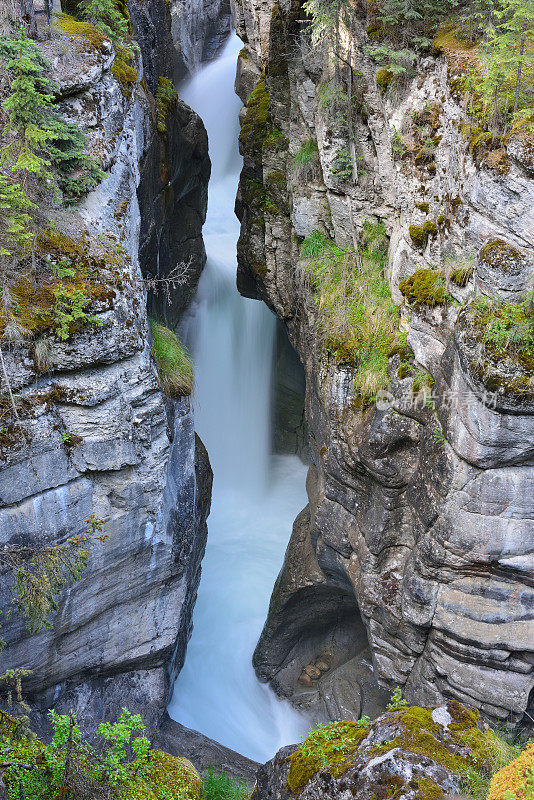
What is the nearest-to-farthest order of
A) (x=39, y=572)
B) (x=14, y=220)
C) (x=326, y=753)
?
(x=326, y=753)
(x=14, y=220)
(x=39, y=572)

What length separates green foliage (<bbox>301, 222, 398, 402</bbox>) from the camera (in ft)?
31.8

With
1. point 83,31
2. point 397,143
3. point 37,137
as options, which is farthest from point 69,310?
point 397,143

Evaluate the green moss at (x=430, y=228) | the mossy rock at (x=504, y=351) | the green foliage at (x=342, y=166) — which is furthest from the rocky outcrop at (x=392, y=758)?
the green foliage at (x=342, y=166)

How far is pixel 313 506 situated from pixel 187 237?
8153 mm

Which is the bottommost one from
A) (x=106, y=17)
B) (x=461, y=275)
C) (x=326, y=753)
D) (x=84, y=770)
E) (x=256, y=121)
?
(x=84, y=770)

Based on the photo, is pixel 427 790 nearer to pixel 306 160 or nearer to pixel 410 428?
pixel 410 428

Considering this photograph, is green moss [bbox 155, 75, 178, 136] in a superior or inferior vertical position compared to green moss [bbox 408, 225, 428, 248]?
superior

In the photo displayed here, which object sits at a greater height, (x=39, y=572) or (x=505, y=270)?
(x=505, y=270)

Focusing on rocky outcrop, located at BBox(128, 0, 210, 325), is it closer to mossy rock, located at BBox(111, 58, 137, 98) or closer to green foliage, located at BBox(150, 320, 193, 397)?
green foliage, located at BBox(150, 320, 193, 397)

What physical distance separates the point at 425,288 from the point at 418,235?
0.85m

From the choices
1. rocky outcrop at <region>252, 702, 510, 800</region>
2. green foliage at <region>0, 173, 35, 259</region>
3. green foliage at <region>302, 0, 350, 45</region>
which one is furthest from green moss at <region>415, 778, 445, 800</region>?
green foliage at <region>302, 0, 350, 45</region>

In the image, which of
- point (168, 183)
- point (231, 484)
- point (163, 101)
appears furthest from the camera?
point (231, 484)

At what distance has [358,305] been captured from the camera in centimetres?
1038

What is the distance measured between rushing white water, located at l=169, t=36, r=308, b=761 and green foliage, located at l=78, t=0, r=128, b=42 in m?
7.65
